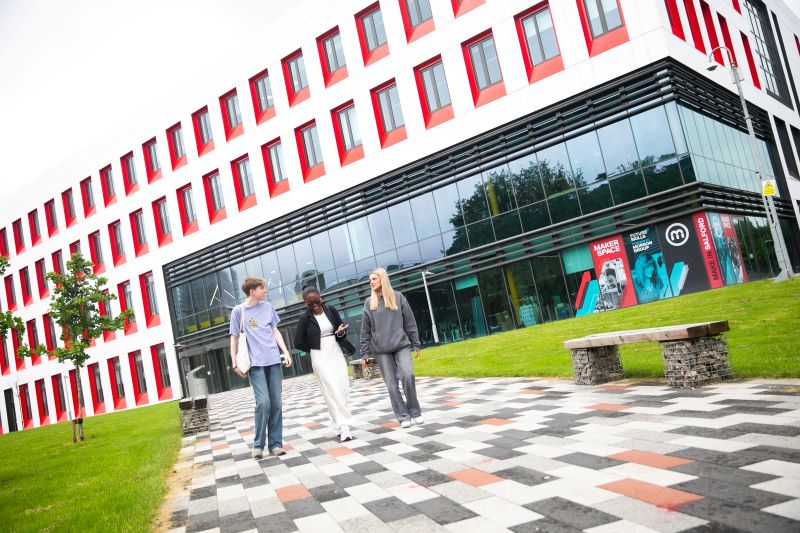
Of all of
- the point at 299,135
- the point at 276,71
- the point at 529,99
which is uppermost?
the point at 276,71

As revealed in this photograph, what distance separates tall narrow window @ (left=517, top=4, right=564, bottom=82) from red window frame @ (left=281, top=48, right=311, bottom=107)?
35.1 feet

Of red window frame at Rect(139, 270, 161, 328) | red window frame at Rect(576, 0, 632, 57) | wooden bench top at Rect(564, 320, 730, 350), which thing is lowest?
wooden bench top at Rect(564, 320, 730, 350)

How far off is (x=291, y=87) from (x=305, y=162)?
152 inches

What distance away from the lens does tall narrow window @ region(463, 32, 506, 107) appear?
22641mm

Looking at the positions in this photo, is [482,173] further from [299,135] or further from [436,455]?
[436,455]

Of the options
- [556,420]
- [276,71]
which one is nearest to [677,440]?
[556,420]

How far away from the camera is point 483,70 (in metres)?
23.1

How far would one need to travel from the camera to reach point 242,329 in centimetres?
733

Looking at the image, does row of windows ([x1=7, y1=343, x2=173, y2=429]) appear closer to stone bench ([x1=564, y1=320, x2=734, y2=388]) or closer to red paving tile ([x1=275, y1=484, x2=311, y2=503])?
red paving tile ([x1=275, y1=484, x2=311, y2=503])

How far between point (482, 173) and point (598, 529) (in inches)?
802

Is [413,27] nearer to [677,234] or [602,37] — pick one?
[602,37]

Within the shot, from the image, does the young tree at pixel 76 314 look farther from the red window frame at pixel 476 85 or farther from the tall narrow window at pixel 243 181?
the red window frame at pixel 476 85

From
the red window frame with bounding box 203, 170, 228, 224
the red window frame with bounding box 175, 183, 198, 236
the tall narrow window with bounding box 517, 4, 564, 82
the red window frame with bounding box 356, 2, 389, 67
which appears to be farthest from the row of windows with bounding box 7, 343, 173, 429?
the tall narrow window with bounding box 517, 4, 564, 82

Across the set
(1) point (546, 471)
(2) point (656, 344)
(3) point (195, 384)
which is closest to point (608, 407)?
(1) point (546, 471)
